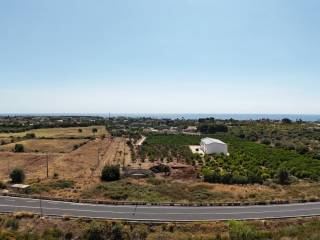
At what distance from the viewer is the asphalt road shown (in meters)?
33.1

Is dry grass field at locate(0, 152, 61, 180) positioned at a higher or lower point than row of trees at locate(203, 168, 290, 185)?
lower

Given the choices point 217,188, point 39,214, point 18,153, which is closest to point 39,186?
point 39,214

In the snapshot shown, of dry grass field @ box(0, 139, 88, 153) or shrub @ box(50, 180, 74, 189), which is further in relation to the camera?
dry grass field @ box(0, 139, 88, 153)

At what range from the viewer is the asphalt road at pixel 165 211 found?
108 ft

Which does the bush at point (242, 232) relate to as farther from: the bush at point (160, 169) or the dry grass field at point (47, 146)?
the dry grass field at point (47, 146)

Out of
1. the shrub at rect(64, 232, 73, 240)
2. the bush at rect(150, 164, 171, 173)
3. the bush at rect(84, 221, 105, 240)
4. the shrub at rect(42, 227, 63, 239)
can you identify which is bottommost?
the shrub at rect(64, 232, 73, 240)

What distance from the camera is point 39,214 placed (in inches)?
1344

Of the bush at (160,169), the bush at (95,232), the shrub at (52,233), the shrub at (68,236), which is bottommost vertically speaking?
the shrub at (68,236)

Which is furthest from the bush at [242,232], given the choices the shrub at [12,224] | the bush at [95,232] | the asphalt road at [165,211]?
the shrub at [12,224]

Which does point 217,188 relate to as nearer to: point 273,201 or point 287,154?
point 273,201

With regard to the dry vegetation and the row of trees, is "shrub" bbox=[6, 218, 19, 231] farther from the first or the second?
the row of trees

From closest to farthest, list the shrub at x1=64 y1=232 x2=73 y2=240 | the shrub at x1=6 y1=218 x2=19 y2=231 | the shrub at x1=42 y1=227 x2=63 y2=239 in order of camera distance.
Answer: the shrub at x1=42 y1=227 x2=63 y2=239 → the shrub at x1=64 y1=232 x2=73 y2=240 → the shrub at x1=6 y1=218 x2=19 y2=231

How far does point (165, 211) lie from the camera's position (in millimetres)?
34938

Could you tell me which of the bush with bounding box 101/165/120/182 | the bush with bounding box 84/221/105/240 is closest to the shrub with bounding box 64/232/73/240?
the bush with bounding box 84/221/105/240
